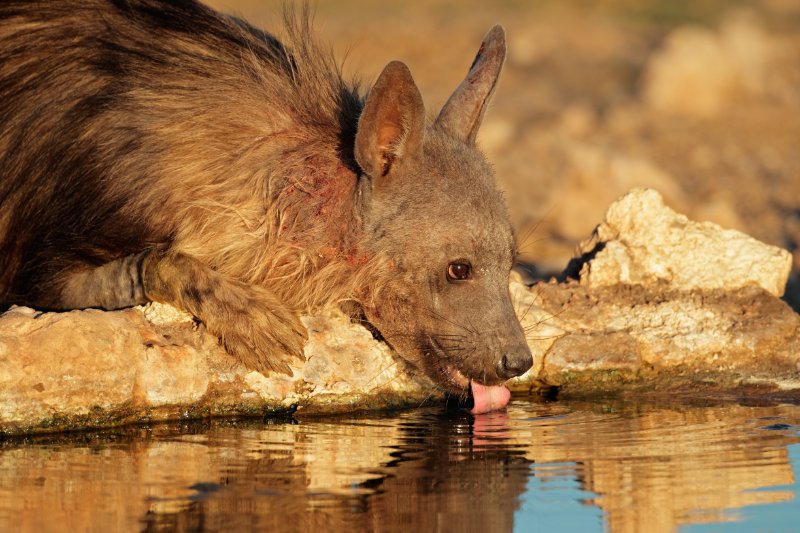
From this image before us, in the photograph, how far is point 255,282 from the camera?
22.8 ft

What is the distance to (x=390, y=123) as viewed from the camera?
267 inches

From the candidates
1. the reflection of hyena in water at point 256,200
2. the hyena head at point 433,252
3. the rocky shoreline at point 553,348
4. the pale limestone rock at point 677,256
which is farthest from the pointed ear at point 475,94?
the pale limestone rock at point 677,256

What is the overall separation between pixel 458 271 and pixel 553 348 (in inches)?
40.4

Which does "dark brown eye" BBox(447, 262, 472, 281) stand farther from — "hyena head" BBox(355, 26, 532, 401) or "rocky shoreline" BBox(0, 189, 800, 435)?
"rocky shoreline" BBox(0, 189, 800, 435)

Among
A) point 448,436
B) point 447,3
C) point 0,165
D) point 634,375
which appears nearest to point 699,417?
point 634,375

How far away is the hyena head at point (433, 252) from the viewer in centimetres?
673

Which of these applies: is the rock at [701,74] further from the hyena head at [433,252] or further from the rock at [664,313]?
the hyena head at [433,252]

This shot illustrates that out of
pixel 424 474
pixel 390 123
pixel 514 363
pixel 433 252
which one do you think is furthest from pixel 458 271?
pixel 424 474

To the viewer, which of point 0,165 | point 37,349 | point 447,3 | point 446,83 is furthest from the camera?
point 447,3

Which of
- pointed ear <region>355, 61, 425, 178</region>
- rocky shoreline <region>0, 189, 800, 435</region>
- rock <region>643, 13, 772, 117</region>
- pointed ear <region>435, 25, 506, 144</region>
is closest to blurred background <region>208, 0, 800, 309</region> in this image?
rock <region>643, 13, 772, 117</region>

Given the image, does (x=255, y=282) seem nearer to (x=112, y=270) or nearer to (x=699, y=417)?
(x=112, y=270)

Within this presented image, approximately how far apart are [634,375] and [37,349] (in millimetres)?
3150

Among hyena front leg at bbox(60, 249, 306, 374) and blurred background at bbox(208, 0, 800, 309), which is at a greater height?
blurred background at bbox(208, 0, 800, 309)

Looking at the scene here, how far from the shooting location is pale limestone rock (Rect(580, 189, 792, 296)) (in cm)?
805
